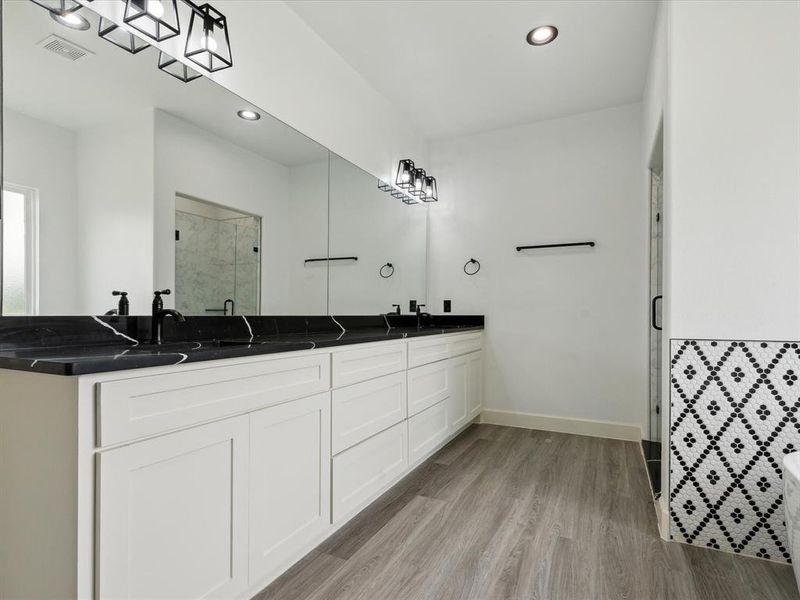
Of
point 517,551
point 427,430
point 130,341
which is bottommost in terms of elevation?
point 517,551

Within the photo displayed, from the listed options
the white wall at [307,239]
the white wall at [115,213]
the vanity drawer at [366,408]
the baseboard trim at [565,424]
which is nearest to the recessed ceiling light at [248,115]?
the white wall at [307,239]

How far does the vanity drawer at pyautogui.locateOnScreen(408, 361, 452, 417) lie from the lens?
2.42m

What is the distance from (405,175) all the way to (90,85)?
2.29 metres

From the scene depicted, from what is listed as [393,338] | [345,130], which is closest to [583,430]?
[393,338]

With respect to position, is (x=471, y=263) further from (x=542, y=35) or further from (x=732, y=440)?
(x=732, y=440)

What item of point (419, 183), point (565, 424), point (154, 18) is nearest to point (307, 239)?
point (154, 18)

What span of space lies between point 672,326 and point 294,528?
5.60ft

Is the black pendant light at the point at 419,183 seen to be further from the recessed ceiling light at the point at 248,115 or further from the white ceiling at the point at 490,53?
the recessed ceiling light at the point at 248,115

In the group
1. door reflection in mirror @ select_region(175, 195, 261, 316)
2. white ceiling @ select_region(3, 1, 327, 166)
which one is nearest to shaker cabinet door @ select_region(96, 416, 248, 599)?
door reflection in mirror @ select_region(175, 195, 261, 316)

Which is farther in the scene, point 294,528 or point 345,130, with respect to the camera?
point 345,130

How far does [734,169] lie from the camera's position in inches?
69.6

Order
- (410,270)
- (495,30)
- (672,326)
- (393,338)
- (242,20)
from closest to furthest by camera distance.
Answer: (672,326), (242,20), (393,338), (495,30), (410,270)

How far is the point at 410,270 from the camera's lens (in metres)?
3.59

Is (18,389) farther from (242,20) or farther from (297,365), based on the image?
(242,20)
